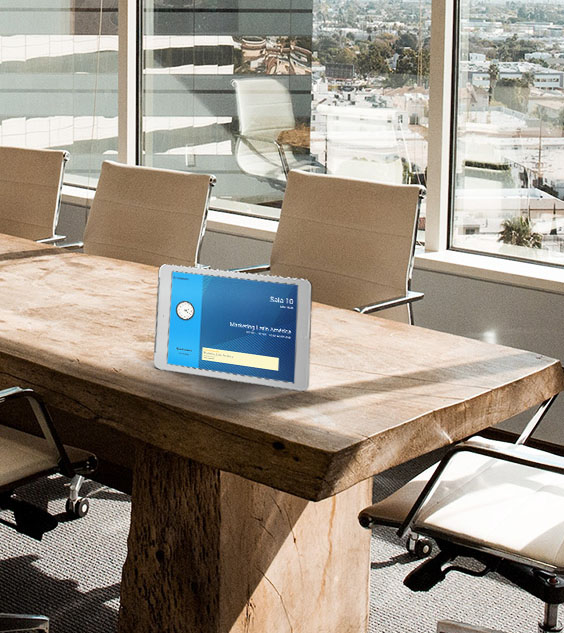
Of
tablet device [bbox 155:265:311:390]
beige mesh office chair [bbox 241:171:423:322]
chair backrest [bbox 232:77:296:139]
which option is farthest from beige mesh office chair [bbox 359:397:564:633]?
chair backrest [bbox 232:77:296:139]

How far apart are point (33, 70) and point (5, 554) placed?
444 cm

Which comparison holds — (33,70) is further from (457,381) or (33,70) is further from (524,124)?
(457,381)

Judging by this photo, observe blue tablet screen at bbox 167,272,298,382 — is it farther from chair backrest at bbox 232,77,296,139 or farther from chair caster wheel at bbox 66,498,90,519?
chair backrest at bbox 232,77,296,139

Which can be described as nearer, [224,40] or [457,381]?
[457,381]

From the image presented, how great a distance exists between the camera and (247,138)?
17.5 ft

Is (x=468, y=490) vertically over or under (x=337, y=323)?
under

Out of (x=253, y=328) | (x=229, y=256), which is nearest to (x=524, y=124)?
(x=229, y=256)

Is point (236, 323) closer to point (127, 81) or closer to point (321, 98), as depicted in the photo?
point (321, 98)

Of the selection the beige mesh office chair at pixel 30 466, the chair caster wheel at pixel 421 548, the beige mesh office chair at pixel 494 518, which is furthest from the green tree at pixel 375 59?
the chair caster wheel at pixel 421 548

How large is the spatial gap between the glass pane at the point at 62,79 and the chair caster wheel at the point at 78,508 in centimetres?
347

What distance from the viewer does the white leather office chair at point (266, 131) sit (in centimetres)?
510

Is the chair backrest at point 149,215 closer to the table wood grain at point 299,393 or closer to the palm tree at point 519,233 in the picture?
the table wood grain at point 299,393

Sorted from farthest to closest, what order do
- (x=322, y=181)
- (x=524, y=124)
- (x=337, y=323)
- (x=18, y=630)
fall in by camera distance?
(x=524, y=124) < (x=322, y=181) < (x=337, y=323) < (x=18, y=630)

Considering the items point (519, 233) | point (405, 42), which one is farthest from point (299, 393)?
point (405, 42)
